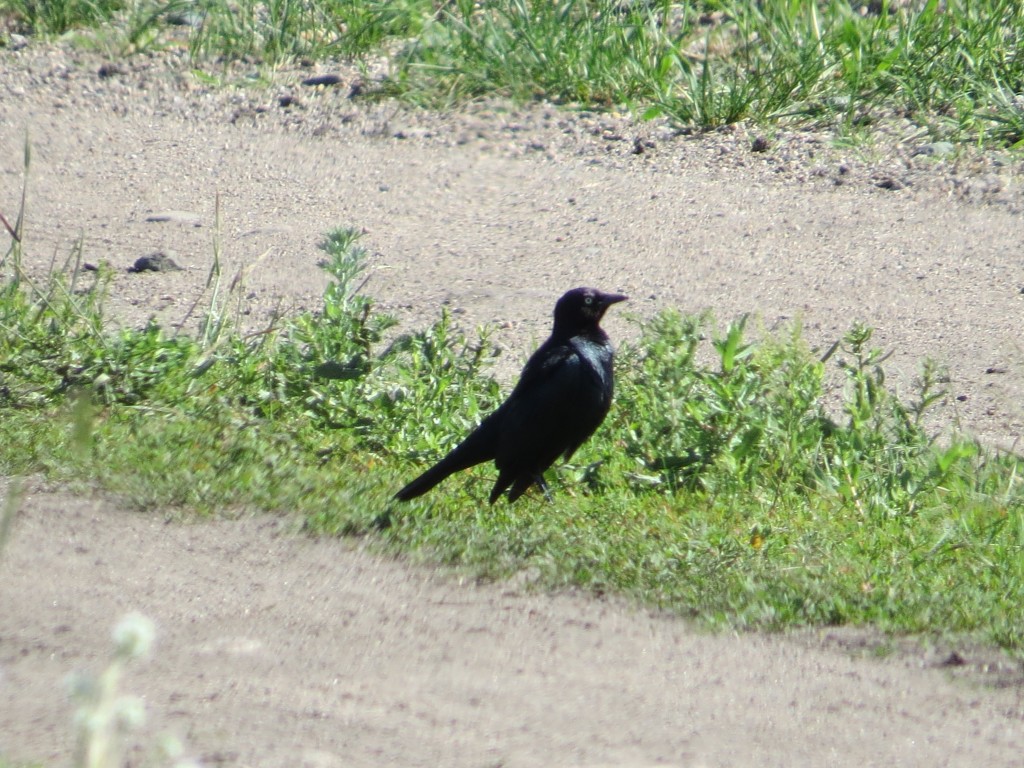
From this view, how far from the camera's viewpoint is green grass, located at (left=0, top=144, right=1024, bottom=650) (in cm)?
439

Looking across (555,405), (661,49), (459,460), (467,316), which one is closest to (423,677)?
(459,460)

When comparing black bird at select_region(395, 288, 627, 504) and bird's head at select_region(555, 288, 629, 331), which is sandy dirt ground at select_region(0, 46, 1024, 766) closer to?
black bird at select_region(395, 288, 627, 504)

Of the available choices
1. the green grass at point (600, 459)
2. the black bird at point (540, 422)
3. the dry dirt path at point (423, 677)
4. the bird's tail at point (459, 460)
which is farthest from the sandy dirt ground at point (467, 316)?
the black bird at point (540, 422)

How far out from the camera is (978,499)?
4.92 m

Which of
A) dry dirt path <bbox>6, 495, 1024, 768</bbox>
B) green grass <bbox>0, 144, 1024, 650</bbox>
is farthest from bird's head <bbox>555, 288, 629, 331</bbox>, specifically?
dry dirt path <bbox>6, 495, 1024, 768</bbox>

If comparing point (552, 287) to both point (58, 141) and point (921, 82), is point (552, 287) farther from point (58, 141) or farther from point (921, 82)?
point (58, 141)

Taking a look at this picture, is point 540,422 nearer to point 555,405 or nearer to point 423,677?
point 555,405

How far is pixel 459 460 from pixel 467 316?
1.89m

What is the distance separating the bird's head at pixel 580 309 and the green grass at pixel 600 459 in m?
0.33

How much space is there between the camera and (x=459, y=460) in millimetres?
5145

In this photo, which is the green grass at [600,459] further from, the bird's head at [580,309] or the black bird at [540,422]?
the bird's head at [580,309]

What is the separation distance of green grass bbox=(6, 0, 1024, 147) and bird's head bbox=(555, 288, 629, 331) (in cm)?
313

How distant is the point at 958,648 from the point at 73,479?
2927 mm

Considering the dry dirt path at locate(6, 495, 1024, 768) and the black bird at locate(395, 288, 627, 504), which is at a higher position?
the black bird at locate(395, 288, 627, 504)
